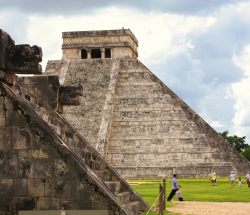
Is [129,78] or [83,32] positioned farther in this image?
[83,32]

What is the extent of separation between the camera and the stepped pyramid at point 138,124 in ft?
126

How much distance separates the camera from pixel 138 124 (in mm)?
40781

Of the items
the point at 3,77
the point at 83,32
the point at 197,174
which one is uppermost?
the point at 83,32

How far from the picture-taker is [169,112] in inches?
1623

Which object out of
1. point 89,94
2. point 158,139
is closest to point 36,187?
point 158,139

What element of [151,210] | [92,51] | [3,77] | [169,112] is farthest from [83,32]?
[3,77]

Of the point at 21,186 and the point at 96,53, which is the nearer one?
the point at 21,186

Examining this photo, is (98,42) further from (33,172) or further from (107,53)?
(33,172)

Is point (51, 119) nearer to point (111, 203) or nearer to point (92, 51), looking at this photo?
point (111, 203)

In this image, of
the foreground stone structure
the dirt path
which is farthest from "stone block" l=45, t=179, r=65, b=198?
the dirt path

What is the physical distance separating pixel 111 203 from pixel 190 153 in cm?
3057

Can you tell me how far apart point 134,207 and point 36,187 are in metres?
3.04

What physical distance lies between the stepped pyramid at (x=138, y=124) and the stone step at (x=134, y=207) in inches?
1003

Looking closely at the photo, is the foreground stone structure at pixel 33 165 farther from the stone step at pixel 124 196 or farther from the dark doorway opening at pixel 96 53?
the dark doorway opening at pixel 96 53
